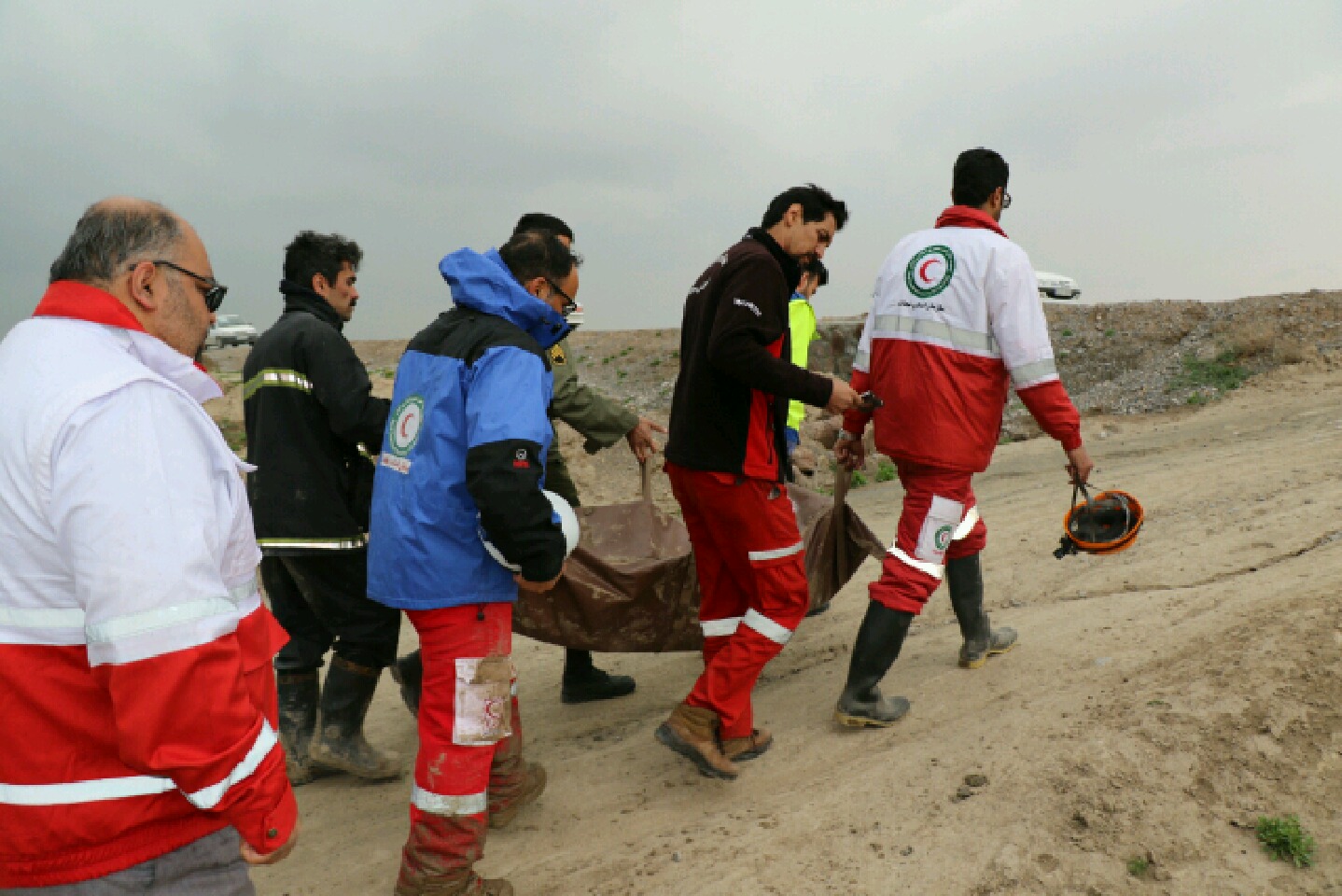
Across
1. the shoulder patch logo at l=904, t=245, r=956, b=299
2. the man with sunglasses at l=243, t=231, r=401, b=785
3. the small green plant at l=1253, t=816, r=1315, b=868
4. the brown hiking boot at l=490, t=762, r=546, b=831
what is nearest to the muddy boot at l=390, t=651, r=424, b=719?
the man with sunglasses at l=243, t=231, r=401, b=785

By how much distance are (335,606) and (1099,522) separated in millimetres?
3500

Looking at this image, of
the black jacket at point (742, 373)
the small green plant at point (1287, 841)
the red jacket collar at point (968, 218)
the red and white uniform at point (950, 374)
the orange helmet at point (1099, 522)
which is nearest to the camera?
the small green plant at point (1287, 841)

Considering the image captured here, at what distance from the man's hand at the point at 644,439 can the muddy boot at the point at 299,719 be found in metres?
1.81

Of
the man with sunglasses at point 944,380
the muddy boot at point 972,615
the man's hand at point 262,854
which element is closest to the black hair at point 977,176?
the man with sunglasses at point 944,380

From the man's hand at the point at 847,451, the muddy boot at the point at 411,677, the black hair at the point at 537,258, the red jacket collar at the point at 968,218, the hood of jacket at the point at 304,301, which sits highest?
the red jacket collar at the point at 968,218

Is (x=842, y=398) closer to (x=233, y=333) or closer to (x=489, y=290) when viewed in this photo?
(x=489, y=290)

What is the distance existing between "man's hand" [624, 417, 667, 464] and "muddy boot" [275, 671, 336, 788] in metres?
1.81

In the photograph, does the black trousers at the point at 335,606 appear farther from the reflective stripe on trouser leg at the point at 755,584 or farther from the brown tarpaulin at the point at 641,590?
the reflective stripe on trouser leg at the point at 755,584

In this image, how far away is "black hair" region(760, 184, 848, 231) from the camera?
144 inches

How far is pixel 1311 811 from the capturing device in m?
2.95

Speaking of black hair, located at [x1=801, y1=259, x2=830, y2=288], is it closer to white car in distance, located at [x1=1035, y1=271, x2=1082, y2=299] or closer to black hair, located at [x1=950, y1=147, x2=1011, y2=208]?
black hair, located at [x1=950, y1=147, x2=1011, y2=208]

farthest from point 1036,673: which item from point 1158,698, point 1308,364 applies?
point 1308,364

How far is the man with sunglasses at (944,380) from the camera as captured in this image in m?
3.68

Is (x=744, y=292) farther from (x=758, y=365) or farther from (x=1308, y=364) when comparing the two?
(x=1308, y=364)
